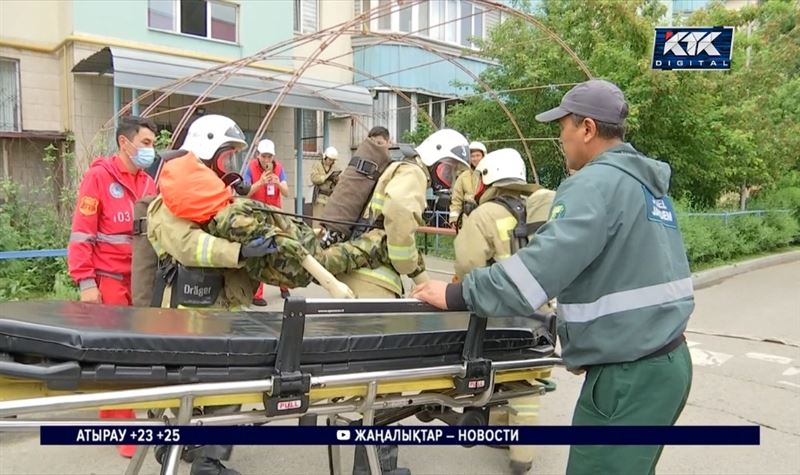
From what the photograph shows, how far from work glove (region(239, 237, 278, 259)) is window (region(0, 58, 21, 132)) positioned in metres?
9.66

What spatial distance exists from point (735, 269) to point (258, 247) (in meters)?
10.6

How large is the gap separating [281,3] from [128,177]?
10112 millimetres

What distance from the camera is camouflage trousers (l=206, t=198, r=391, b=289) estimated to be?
9.25 ft

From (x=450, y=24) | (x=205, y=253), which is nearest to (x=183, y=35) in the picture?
(x=450, y=24)

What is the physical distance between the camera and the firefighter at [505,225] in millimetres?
3543

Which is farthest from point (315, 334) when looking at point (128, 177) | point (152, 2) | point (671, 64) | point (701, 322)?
point (152, 2)

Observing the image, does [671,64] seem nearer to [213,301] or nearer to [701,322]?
[701,322]

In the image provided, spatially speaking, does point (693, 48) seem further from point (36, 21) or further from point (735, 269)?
point (36, 21)

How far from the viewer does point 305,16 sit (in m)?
14.6

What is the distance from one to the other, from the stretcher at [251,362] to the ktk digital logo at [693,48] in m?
9.41


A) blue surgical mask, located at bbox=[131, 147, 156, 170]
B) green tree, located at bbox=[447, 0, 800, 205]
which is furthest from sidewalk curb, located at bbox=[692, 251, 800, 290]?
blue surgical mask, located at bbox=[131, 147, 156, 170]

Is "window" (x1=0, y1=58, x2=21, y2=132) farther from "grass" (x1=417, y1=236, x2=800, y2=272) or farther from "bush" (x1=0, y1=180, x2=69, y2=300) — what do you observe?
"grass" (x1=417, y1=236, x2=800, y2=272)

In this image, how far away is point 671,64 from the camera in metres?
10.6

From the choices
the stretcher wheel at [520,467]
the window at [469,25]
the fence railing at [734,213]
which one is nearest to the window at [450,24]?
the window at [469,25]
